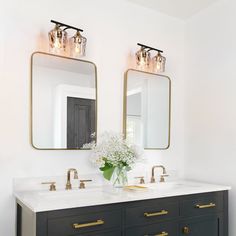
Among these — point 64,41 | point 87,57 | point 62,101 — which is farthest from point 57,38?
point 62,101

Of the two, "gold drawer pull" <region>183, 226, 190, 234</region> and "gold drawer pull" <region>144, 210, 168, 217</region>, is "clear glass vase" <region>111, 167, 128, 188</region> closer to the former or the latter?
"gold drawer pull" <region>144, 210, 168, 217</region>

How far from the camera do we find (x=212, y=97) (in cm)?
278

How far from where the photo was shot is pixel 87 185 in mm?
2408

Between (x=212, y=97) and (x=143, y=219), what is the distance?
1.37 metres

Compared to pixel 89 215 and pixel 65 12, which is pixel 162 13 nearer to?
pixel 65 12

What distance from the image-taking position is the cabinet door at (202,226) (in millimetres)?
2227

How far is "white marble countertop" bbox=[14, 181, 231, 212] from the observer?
171 cm

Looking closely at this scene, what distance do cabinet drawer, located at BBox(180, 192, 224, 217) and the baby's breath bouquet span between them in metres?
0.49

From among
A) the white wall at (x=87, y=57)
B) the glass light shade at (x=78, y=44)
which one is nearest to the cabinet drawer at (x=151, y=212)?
the white wall at (x=87, y=57)

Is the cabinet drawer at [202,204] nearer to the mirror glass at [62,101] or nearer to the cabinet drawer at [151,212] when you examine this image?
the cabinet drawer at [151,212]

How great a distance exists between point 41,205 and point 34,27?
1.35m

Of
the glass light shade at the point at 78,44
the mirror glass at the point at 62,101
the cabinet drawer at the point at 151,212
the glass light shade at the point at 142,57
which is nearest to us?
the cabinet drawer at the point at 151,212

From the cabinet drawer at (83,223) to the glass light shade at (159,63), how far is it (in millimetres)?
1464

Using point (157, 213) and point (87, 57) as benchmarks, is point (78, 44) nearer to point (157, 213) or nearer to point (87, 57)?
point (87, 57)
